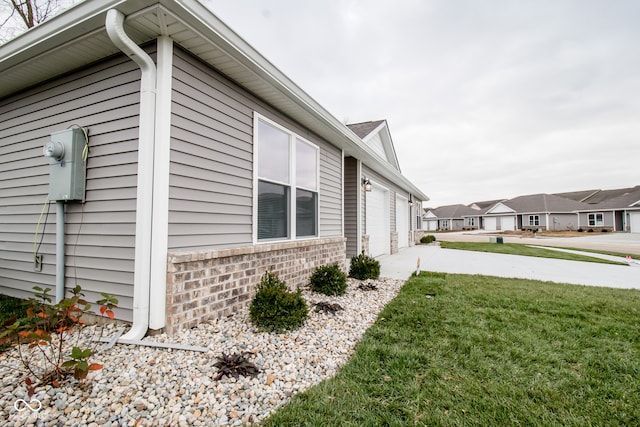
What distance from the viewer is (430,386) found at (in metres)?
2.15

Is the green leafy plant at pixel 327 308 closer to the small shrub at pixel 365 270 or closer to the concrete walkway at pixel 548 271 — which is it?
the small shrub at pixel 365 270

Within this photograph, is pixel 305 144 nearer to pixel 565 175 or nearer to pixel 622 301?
pixel 622 301

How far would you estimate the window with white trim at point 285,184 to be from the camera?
13.9 feet

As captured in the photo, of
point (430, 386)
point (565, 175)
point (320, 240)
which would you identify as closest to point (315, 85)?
point (320, 240)

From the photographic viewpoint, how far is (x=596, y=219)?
1257 inches

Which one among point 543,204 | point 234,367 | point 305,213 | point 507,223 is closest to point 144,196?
point 234,367

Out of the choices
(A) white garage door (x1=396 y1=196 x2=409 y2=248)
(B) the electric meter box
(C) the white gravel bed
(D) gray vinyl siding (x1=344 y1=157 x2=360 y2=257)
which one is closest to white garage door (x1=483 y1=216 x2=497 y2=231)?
(A) white garage door (x1=396 y1=196 x2=409 y2=248)

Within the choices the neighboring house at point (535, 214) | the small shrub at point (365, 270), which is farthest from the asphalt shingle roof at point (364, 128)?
the neighboring house at point (535, 214)

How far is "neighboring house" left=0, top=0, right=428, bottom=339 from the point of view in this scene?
2732 mm

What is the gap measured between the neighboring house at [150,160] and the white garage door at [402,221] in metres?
9.14

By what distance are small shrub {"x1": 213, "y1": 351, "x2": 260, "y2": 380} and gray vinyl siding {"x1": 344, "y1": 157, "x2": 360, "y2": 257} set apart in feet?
19.3

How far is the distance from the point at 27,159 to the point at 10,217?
975 millimetres

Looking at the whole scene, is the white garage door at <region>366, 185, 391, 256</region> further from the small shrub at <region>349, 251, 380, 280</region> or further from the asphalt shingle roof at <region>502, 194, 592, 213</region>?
the asphalt shingle roof at <region>502, 194, 592, 213</region>

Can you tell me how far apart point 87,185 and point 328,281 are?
3612 mm
